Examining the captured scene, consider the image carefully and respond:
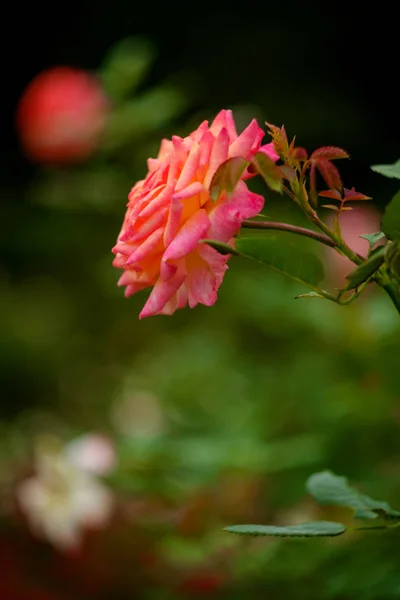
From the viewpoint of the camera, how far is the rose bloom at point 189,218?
0.42 m

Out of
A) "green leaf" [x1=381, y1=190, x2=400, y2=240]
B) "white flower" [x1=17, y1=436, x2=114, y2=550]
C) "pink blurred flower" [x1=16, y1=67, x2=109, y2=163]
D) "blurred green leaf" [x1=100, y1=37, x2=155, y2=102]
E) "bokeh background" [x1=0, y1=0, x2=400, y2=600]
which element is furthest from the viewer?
"pink blurred flower" [x1=16, y1=67, x2=109, y2=163]

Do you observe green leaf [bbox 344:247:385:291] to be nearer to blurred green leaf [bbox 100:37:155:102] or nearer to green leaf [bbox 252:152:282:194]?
green leaf [bbox 252:152:282:194]

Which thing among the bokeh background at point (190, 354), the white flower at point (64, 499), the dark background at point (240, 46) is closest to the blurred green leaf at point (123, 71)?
the bokeh background at point (190, 354)

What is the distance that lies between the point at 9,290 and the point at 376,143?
135cm

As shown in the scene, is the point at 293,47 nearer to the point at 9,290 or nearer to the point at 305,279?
the point at 9,290

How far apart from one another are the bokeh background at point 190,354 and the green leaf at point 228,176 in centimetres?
35

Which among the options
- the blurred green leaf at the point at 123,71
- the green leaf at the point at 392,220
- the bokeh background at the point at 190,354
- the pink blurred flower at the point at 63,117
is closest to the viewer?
the green leaf at the point at 392,220

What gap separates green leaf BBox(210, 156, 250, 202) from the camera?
16.1 inches

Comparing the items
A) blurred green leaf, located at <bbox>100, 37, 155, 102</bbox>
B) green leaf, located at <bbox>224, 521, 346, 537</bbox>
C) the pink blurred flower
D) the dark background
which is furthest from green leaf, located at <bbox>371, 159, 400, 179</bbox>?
the dark background

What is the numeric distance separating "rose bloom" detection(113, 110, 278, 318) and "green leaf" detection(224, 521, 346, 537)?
11cm

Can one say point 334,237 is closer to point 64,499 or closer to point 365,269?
point 365,269

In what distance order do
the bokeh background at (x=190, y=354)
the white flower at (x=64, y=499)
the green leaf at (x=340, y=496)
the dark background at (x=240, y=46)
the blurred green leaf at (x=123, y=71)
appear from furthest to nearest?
the dark background at (x=240, y=46) < the blurred green leaf at (x=123, y=71) < the white flower at (x=64, y=499) < the bokeh background at (x=190, y=354) < the green leaf at (x=340, y=496)

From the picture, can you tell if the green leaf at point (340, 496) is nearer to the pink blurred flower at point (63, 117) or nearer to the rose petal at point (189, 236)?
the rose petal at point (189, 236)

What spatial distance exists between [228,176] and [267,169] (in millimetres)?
18
